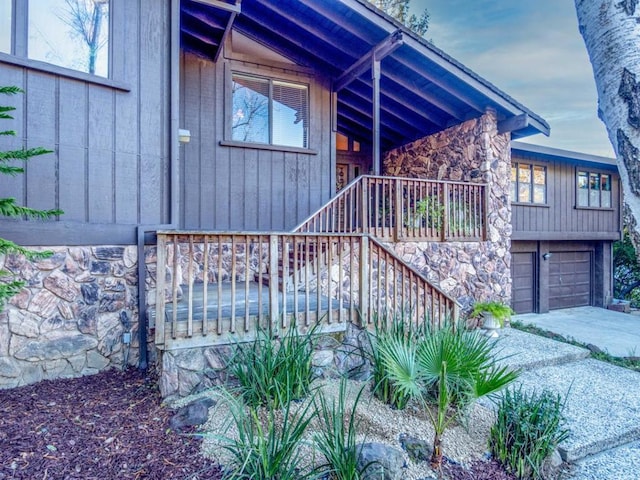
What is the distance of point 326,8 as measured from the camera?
20.5 feet

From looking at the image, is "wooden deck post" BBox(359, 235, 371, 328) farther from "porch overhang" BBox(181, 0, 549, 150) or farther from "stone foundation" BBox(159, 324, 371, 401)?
"porch overhang" BBox(181, 0, 549, 150)

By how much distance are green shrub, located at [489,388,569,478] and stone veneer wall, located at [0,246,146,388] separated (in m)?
3.73

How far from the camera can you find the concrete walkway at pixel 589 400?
3332 millimetres

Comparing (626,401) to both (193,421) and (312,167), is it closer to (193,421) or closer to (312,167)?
(193,421)

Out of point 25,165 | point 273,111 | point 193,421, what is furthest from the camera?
point 273,111

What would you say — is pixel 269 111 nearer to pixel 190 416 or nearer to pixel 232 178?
pixel 232 178

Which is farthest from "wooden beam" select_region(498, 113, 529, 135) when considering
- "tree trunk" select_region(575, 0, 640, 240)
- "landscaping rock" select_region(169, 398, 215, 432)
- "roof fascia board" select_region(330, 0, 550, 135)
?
"landscaping rock" select_region(169, 398, 215, 432)

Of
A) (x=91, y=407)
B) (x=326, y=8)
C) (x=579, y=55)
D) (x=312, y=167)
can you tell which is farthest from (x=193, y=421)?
(x=579, y=55)

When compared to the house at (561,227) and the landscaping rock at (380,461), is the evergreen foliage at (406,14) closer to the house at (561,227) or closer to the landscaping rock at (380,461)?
the house at (561,227)

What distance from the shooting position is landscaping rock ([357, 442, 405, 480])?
8.56 feet

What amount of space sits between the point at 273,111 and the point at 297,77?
2.90ft

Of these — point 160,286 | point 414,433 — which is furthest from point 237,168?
point 414,433

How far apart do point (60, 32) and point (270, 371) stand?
4.07 m

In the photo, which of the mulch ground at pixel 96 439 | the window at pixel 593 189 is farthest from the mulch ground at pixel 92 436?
the window at pixel 593 189
